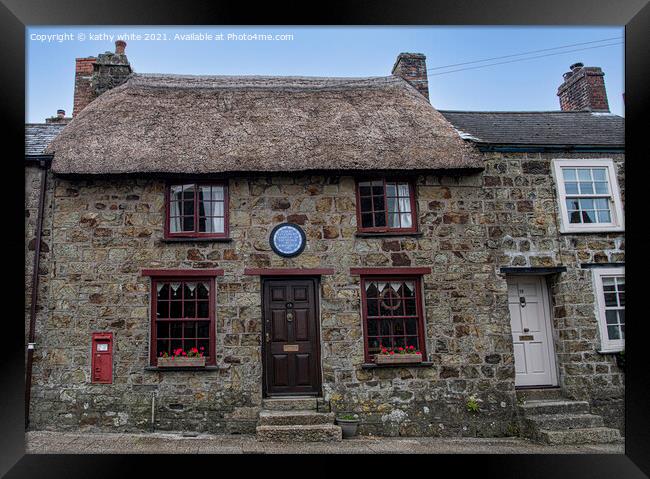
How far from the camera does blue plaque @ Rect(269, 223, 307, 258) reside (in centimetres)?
709

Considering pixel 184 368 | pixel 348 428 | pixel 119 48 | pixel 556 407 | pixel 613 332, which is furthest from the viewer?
pixel 119 48

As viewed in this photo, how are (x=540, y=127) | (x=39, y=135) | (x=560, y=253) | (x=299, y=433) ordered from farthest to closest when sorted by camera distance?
(x=540, y=127) → (x=39, y=135) → (x=560, y=253) → (x=299, y=433)

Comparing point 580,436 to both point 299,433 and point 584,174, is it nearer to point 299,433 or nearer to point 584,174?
point 299,433

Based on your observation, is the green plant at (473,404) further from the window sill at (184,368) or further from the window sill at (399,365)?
the window sill at (184,368)

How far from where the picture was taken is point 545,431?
257 inches

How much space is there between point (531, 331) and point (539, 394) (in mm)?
876

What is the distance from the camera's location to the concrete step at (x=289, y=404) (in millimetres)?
6762

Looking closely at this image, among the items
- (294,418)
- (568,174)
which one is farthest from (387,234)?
(568,174)

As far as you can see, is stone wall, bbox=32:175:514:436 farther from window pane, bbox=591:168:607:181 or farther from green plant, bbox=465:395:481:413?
window pane, bbox=591:168:607:181

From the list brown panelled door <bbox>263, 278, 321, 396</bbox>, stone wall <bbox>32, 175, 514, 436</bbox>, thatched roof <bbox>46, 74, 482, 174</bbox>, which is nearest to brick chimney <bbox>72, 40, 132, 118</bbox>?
thatched roof <bbox>46, 74, 482, 174</bbox>

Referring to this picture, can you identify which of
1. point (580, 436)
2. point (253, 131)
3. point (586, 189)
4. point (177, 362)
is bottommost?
point (580, 436)

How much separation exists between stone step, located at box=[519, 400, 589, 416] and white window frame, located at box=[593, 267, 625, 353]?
0.84 m

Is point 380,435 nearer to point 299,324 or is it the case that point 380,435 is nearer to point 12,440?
point 299,324

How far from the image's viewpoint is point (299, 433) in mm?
6348
